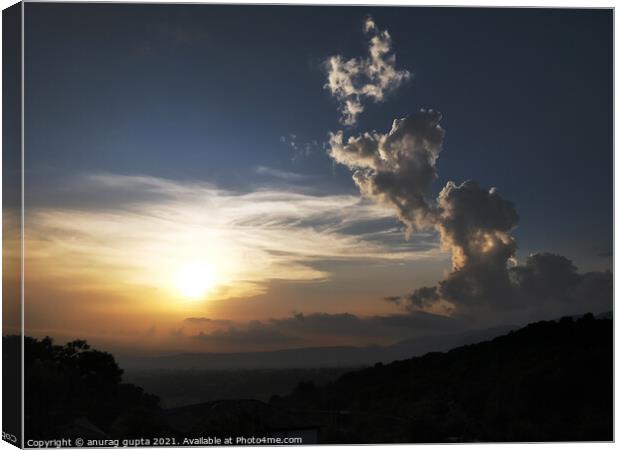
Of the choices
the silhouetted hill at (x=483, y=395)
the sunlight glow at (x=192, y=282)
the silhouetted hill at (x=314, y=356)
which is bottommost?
the silhouetted hill at (x=483, y=395)

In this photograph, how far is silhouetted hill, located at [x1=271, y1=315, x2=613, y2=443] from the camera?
1009 centimetres

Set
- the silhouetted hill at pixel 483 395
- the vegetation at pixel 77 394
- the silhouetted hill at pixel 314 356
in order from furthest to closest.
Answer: the silhouetted hill at pixel 483 395, the silhouetted hill at pixel 314 356, the vegetation at pixel 77 394

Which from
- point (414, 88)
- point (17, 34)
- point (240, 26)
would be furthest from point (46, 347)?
point (414, 88)

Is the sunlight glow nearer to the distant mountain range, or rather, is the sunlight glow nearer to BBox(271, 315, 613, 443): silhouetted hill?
the distant mountain range

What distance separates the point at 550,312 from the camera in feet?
33.8

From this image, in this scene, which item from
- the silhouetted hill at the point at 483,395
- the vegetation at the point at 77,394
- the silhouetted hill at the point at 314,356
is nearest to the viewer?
the vegetation at the point at 77,394

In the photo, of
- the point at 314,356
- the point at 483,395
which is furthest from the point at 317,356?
the point at 483,395

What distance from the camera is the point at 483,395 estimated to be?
10188 mm

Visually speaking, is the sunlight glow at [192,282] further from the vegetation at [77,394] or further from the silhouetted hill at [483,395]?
the silhouetted hill at [483,395]

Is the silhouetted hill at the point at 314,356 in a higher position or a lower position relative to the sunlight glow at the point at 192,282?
lower

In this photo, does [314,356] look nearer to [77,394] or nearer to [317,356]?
[317,356]

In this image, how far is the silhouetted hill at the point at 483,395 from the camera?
1009 centimetres

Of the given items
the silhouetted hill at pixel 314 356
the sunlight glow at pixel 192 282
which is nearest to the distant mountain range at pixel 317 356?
the silhouetted hill at pixel 314 356

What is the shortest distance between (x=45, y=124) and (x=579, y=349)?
5312 millimetres
